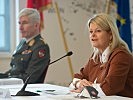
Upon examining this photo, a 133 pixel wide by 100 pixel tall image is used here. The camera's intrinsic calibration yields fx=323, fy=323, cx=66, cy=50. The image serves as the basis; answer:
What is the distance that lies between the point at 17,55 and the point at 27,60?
0.64 feet

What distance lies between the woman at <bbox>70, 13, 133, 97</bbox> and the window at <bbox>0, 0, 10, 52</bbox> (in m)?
2.03

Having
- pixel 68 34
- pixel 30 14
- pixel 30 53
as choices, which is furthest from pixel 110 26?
pixel 68 34

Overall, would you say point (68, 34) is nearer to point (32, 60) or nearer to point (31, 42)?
point (31, 42)

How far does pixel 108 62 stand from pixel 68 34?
212 cm

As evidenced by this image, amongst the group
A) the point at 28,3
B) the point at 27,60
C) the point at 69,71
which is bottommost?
the point at 69,71

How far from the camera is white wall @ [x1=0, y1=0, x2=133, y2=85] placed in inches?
161

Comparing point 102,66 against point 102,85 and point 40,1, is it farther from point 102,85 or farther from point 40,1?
point 40,1

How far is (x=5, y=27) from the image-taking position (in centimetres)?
414

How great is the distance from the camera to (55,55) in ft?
13.6

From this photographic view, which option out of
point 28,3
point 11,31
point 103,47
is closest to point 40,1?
point 28,3

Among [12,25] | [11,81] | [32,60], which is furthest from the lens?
[12,25]

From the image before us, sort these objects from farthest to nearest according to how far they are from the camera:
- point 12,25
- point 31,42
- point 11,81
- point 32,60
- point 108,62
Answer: point 12,25 < point 31,42 < point 32,60 < point 11,81 < point 108,62

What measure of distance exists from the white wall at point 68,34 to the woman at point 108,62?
1.76 m

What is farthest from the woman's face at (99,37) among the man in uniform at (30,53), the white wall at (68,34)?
the white wall at (68,34)
